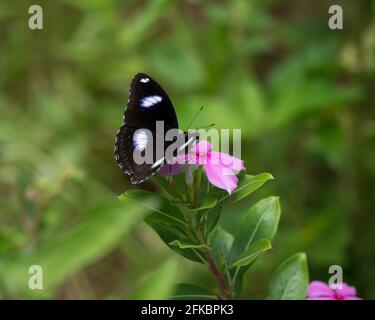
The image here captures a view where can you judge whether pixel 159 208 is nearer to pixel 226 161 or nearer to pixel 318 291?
pixel 226 161

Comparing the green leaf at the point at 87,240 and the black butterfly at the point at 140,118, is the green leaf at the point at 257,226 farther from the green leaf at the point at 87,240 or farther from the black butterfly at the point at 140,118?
the green leaf at the point at 87,240

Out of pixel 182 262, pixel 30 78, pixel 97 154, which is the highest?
pixel 30 78

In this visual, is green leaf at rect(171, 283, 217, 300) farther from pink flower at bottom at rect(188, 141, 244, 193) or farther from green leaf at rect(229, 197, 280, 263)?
pink flower at bottom at rect(188, 141, 244, 193)

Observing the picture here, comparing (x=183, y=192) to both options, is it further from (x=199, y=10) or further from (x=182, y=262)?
(x=199, y=10)

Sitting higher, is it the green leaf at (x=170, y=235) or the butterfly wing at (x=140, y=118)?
the butterfly wing at (x=140, y=118)

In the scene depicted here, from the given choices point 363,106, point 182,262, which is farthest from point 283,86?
point 182,262

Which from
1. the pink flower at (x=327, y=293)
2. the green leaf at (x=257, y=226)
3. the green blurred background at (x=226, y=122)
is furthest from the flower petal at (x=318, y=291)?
the green blurred background at (x=226, y=122)

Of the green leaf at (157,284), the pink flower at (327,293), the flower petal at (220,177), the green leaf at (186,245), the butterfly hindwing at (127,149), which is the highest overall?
the butterfly hindwing at (127,149)
